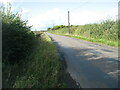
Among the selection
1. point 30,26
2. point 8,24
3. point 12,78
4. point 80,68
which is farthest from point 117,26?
point 12,78

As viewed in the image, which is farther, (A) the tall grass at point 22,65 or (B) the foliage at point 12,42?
(B) the foliage at point 12,42

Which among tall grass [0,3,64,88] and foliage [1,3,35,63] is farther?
foliage [1,3,35,63]

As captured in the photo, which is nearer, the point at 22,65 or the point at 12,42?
the point at 22,65

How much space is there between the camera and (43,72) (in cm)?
548

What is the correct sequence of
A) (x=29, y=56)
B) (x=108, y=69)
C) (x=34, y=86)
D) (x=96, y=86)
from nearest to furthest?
(x=34, y=86) < (x=96, y=86) < (x=108, y=69) < (x=29, y=56)

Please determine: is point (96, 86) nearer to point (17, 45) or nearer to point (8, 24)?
point (17, 45)

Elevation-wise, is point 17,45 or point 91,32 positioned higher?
point 91,32

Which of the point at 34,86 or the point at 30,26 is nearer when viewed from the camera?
the point at 34,86

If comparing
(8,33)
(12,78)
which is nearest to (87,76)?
(12,78)

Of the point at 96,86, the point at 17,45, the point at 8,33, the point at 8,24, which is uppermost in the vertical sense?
the point at 8,24

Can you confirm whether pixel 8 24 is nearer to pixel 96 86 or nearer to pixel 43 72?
pixel 43 72

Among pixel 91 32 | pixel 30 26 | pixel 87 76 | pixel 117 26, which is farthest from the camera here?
pixel 91 32

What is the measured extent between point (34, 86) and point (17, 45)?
3685 millimetres

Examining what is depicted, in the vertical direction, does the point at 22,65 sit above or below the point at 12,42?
below
